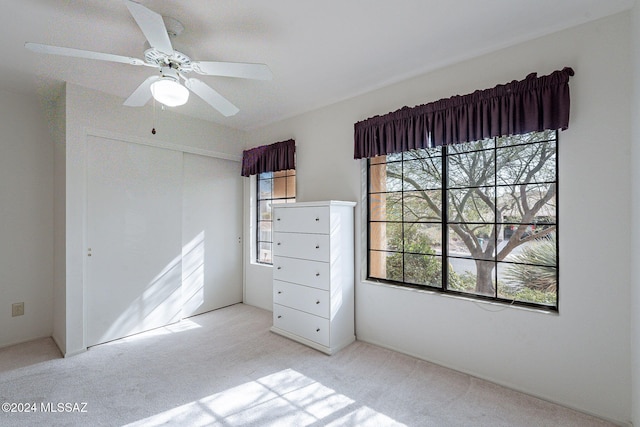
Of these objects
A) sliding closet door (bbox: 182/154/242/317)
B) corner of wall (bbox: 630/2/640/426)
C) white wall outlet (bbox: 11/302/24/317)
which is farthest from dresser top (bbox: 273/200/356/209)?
white wall outlet (bbox: 11/302/24/317)

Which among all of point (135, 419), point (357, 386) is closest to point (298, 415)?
point (357, 386)

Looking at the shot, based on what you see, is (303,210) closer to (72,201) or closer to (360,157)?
(360,157)

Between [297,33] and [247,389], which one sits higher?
[297,33]

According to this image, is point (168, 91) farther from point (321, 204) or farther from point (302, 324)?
point (302, 324)

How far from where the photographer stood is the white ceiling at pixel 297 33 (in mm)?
1739

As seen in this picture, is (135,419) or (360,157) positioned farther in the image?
(360,157)

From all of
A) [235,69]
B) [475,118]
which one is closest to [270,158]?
[235,69]

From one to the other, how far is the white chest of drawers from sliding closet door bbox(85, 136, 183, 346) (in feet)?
4.42

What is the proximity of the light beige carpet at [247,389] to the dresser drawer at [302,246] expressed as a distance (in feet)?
2.90

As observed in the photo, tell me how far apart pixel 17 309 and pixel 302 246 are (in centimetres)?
295

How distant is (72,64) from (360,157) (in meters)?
2.56

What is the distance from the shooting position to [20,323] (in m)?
2.94

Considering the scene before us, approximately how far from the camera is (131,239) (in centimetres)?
310

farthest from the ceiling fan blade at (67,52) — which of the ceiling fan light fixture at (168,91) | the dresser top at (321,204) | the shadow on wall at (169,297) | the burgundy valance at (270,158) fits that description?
the shadow on wall at (169,297)
